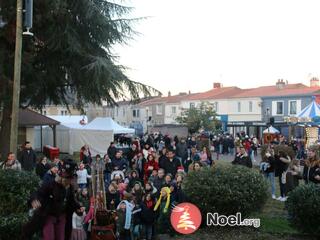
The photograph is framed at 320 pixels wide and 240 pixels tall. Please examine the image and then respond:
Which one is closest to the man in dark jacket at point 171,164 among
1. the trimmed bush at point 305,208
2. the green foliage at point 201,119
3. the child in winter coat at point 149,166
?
the child in winter coat at point 149,166

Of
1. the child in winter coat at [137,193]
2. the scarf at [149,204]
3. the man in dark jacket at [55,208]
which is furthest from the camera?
the child in winter coat at [137,193]

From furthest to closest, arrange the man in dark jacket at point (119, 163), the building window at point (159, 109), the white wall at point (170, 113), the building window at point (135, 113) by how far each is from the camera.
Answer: the building window at point (135, 113) < the building window at point (159, 109) < the white wall at point (170, 113) < the man in dark jacket at point (119, 163)

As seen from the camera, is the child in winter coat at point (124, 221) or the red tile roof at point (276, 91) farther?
the red tile roof at point (276, 91)

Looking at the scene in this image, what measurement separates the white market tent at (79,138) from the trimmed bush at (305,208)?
22980 mm

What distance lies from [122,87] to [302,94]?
41.7 metres

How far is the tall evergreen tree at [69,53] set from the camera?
58.9 ft

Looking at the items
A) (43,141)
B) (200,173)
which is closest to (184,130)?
(43,141)

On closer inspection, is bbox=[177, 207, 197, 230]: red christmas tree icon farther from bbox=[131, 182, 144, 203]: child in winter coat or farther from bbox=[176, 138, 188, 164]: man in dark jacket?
bbox=[176, 138, 188, 164]: man in dark jacket

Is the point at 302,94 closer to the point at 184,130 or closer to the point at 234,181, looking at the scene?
the point at 184,130

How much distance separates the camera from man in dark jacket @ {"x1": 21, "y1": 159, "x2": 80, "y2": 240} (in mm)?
6230

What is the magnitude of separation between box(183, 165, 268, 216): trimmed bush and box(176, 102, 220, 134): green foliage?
50.8 meters

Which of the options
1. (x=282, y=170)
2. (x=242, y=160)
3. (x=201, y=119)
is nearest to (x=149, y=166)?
(x=242, y=160)

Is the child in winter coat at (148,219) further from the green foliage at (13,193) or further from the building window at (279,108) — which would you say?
the building window at (279,108)

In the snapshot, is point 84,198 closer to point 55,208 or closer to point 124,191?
point 124,191
